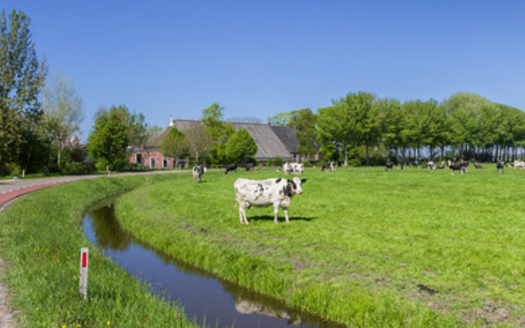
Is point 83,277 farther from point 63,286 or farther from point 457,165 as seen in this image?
point 457,165

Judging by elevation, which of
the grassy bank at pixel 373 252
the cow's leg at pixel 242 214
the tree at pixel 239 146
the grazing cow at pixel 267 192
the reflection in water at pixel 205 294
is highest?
the tree at pixel 239 146

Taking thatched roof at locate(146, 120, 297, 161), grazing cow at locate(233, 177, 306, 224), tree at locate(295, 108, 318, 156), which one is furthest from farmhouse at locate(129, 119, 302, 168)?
grazing cow at locate(233, 177, 306, 224)

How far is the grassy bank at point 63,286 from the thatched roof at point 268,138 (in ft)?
225

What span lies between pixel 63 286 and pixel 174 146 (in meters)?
66.4

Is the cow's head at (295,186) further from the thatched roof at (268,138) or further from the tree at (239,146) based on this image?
the thatched roof at (268,138)

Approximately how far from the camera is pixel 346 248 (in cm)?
1247

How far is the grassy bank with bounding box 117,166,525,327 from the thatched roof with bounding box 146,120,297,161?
6457cm

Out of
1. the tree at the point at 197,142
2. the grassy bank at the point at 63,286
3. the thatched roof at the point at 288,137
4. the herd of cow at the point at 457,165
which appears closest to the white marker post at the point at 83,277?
Answer: the grassy bank at the point at 63,286

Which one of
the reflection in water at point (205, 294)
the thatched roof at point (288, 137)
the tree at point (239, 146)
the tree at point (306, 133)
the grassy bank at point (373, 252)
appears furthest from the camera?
the thatched roof at point (288, 137)

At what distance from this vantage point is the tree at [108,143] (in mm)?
59594

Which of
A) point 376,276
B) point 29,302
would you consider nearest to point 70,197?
point 29,302

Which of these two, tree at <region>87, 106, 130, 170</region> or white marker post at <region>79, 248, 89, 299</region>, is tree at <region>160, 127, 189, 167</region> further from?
white marker post at <region>79, 248, 89, 299</region>

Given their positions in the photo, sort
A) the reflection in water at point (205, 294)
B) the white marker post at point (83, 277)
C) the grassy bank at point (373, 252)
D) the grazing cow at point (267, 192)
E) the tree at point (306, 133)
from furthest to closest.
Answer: the tree at point (306, 133), the grazing cow at point (267, 192), the reflection in water at point (205, 294), the grassy bank at point (373, 252), the white marker post at point (83, 277)

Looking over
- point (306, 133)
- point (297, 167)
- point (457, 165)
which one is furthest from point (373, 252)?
point (306, 133)
